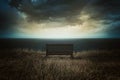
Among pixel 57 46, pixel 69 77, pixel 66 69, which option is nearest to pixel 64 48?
pixel 57 46

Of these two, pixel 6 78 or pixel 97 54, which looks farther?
pixel 97 54

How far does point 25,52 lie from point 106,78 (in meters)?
10.6

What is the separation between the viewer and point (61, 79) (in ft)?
29.0

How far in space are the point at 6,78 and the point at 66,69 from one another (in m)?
2.98

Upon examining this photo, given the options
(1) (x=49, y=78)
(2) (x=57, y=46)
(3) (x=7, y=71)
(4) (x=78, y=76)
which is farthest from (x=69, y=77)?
(2) (x=57, y=46)

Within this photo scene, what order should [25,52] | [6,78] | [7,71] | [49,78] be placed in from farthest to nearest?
[25,52] → [7,71] → [6,78] → [49,78]

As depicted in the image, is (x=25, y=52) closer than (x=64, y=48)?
No

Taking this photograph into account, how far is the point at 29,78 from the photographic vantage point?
9125 millimetres

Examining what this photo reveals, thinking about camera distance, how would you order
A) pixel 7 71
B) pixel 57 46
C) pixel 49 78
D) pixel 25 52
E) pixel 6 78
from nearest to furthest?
1. pixel 49 78
2. pixel 6 78
3. pixel 7 71
4. pixel 57 46
5. pixel 25 52

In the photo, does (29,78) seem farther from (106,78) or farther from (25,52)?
(25,52)

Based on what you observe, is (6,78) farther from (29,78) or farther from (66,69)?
(66,69)

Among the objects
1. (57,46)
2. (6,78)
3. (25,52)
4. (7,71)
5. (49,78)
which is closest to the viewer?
(49,78)

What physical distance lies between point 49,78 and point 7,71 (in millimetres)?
3001

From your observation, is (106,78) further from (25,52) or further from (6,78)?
(25,52)
